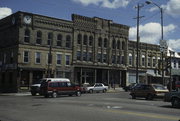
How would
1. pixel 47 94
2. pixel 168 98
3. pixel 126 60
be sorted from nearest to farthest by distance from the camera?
pixel 168 98
pixel 47 94
pixel 126 60

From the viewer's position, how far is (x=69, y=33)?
5144 centimetres

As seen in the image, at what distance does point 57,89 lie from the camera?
33.0 m

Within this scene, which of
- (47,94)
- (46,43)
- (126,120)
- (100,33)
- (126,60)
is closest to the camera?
(126,120)

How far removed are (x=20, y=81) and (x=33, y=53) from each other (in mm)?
4655

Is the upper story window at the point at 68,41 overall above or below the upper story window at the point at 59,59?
above

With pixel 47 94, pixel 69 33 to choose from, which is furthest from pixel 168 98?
pixel 69 33

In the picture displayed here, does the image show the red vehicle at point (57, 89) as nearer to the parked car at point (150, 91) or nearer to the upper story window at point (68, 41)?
the parked car at point (150, 91)

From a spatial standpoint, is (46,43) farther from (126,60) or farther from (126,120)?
(126,120)

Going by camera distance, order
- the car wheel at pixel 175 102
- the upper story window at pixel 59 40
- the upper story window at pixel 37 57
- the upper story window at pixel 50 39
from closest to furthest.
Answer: the car wheel at pixel 175 102 → the upper story window at pixel 37 57 → the upper story window at pixel 50 39 → the upper story window at pixel 59 40

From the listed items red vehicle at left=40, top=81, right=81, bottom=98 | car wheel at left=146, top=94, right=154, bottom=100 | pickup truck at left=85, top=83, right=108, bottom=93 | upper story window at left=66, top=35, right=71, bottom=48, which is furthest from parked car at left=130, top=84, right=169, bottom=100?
upper story window at left=66, top=35, right=71, bottom=48

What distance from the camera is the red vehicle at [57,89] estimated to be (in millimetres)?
32438

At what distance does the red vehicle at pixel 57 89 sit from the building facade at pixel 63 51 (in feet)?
39.8

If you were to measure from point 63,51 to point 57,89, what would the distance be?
711 inches

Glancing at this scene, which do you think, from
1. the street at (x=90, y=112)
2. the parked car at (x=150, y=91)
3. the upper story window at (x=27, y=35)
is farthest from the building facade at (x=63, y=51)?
the street at (x=90, y=112)
